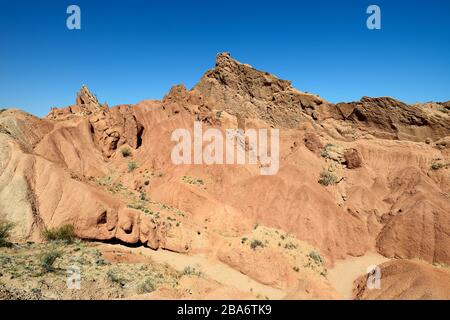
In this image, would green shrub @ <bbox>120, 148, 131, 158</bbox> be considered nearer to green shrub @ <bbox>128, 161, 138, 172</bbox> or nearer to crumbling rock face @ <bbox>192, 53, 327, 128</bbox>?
green shrub @ <bbox>128, 161, 138, 172</bbox>

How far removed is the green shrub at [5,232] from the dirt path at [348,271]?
1981 centimetres

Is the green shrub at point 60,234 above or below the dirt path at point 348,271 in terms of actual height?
above

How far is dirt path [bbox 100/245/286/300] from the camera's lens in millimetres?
19562

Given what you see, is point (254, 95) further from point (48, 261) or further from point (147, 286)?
point (48, 261)

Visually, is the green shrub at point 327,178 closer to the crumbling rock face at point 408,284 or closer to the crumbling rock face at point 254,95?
the crumbling rock face at point 254,95

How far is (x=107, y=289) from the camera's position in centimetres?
1479

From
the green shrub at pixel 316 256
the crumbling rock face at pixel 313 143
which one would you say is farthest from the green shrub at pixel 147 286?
the crumbling rock face at pixel 313 143

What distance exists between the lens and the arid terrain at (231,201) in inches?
696

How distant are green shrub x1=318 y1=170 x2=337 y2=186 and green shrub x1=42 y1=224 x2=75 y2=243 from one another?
23.9 m

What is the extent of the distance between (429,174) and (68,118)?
42.1 meters

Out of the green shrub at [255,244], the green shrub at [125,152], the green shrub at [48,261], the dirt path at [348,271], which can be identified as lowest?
the dirt path at [348,271]

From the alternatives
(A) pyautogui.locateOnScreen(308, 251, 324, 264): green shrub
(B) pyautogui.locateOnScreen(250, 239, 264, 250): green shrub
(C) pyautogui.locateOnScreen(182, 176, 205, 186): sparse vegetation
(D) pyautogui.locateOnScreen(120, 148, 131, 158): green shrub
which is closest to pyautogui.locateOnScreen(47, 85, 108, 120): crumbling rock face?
(D) pyautogui.locateOnScreen(120, 148, 131, 158): green shrub

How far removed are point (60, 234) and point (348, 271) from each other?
19917 millimetres

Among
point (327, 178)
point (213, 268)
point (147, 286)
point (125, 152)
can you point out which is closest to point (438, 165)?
point (327, 178)
